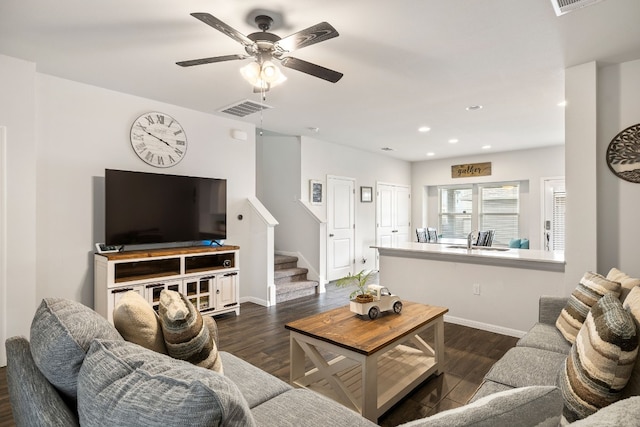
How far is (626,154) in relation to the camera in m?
2.89

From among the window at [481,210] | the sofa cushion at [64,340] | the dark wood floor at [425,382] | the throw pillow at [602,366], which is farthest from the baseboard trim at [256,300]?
the window at [481,210]

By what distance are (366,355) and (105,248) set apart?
296cm

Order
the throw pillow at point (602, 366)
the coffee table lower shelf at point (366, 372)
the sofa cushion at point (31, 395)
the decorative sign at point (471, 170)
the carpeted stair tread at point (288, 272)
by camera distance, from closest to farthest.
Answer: the sofa cushion at point (31, 395)
the throw pillow at point (602, 366)
the coffee table lower shelf at point (366, 372)
the carpeted stair tread at point (288, 272)
the decorative sign at point (471, 170)

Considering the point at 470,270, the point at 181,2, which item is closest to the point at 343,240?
the point at 470,270

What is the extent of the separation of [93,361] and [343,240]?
221 inches

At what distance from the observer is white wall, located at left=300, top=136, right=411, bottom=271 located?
19.0 ft

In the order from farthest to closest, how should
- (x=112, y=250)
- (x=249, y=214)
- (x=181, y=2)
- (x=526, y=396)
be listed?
(x=249, y=214) → (x=112, y=250) → (x=181, y=2) → (x=526, y=396)

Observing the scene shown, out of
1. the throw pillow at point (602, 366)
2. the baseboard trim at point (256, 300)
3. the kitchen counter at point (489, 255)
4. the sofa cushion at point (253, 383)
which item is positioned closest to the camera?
the throw pillow at point (602, 366)

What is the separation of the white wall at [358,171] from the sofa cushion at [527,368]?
3859mm

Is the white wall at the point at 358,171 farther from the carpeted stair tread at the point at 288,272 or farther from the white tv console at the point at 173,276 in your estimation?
the white tv console at the point at 173,276

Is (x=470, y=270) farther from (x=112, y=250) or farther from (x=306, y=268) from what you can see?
(x=112, y=250)

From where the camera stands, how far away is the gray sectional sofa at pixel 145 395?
637 mm

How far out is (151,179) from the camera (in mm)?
3705

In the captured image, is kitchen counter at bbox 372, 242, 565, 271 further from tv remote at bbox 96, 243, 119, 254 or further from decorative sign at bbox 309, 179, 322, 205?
tv remote at bbox 96, 243, 119, 254
